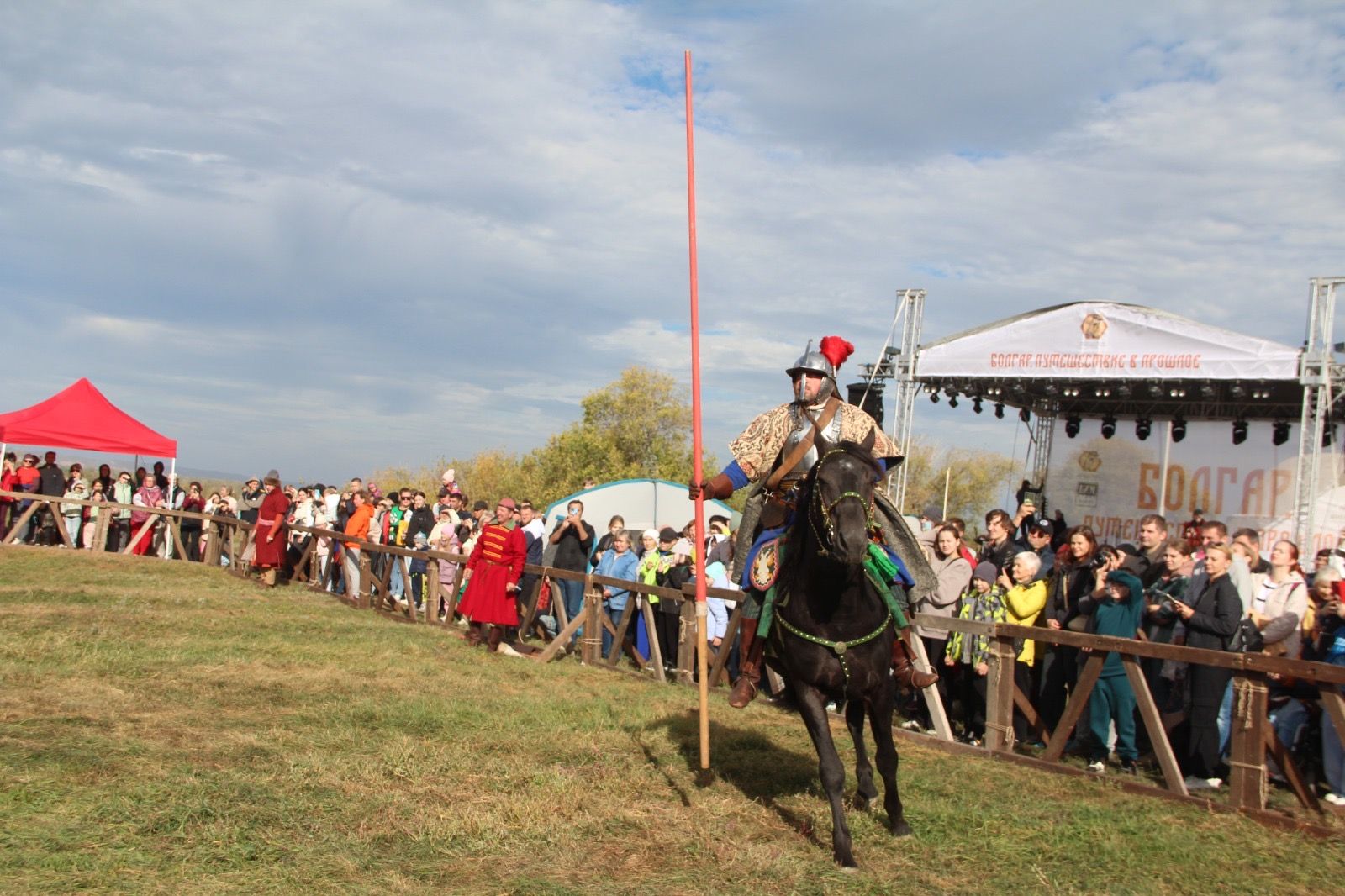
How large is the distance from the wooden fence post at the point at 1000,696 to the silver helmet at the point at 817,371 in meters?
3.01

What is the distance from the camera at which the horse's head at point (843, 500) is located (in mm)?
5223

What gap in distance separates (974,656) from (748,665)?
10.2ft

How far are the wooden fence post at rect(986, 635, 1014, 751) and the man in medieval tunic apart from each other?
2106mm

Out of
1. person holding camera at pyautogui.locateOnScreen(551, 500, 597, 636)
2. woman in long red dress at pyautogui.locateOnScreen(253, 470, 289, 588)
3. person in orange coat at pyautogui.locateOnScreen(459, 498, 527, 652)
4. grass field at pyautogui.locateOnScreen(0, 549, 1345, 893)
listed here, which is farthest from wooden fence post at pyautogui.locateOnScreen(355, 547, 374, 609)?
grass field at pyautogui.locateOnScreen(0, 549, 1345, 893)

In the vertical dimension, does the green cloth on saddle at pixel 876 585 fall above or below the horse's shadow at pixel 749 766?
above

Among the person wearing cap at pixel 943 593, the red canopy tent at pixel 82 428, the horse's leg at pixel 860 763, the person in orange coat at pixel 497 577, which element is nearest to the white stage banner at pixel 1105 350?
the person wearing cap at pixel 943 593

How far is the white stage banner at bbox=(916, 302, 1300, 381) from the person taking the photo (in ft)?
56.2

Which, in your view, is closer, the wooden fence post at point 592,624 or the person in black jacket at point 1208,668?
the person in black jacket at point 1208,668

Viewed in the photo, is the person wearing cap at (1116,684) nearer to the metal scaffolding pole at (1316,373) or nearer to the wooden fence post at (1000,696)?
the wooden fence post at (1000,696)

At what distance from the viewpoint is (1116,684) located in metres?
8.06

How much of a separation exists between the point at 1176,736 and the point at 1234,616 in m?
1.02

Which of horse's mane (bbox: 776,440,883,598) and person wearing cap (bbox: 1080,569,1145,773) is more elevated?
horse's mane (bbox: 776,440,883,598)

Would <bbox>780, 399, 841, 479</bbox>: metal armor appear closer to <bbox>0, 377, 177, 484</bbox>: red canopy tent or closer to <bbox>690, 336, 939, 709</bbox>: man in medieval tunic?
<bbox>690, 336, 939, 709</bbox>: man in medieval tunic

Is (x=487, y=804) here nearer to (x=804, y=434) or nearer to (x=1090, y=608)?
(x=804, y=434)
